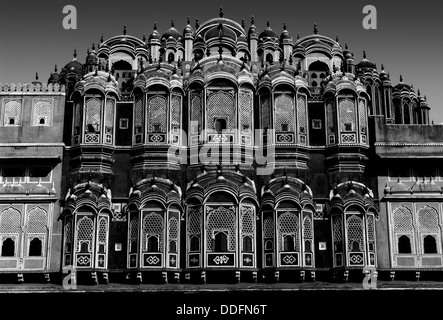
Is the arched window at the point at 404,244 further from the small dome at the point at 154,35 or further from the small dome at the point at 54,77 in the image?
the small dome at the point at 54,77

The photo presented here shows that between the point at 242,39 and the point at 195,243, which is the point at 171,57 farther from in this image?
the point at 195,243

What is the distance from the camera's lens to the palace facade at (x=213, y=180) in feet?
88.7

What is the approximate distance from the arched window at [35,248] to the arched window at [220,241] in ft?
22.4

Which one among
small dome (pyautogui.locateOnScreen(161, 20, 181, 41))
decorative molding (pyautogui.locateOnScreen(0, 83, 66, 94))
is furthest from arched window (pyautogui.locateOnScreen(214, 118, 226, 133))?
small dome (pyautogui.locateOnScreen(161, 20, 181, 41))

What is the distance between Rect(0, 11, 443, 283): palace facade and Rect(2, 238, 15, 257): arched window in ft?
0.25

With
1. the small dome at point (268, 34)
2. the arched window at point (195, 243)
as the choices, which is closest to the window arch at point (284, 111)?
the arched window at point (195, 243)

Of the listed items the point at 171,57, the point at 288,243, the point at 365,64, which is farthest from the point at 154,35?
the point at 288,243

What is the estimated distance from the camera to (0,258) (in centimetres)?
2727

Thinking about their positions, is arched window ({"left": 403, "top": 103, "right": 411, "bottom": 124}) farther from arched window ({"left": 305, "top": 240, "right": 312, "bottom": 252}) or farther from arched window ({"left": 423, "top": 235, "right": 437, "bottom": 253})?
arched window ({"left": 305, "top": 240, "right": 312, "bottom": 252})

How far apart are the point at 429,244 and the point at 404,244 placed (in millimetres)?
987

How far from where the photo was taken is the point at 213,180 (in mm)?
27594

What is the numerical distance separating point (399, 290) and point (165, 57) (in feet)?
57.3
